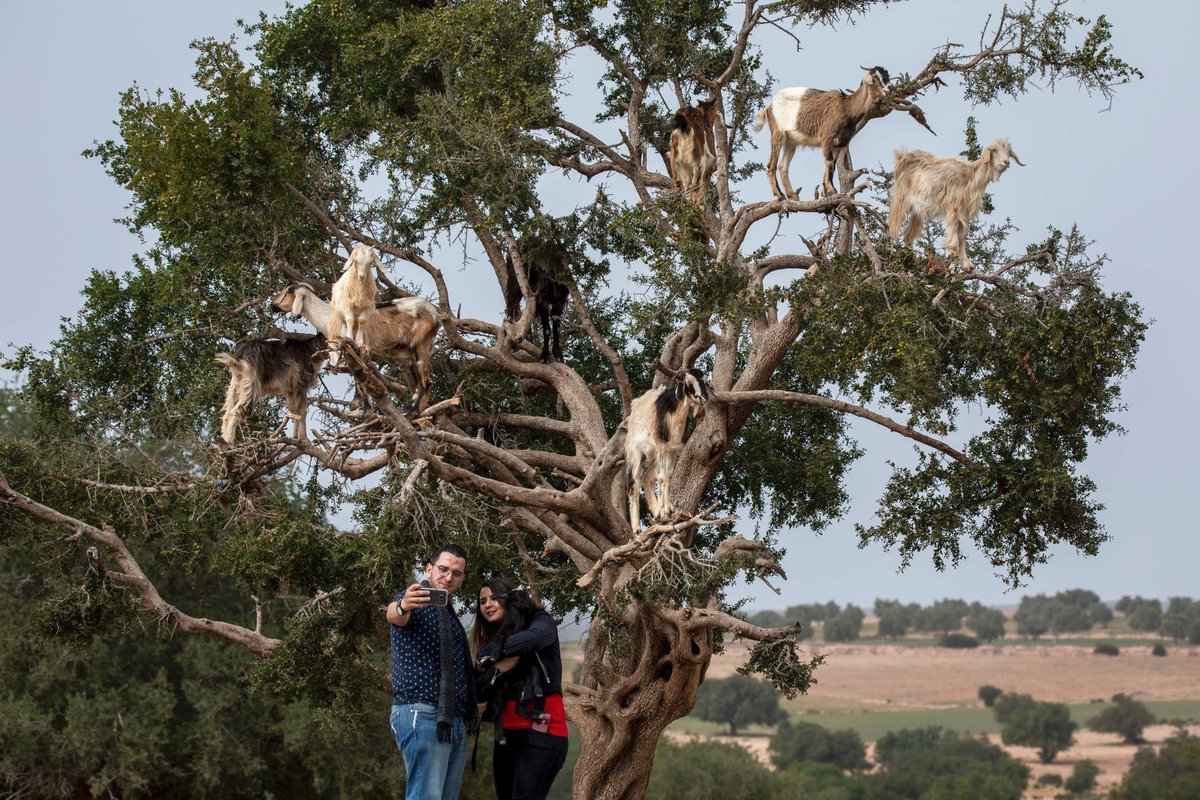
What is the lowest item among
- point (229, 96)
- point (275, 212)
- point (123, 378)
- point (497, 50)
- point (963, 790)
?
point (963, 790)

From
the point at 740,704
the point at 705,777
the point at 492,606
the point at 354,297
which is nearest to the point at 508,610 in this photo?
the point at 492,606

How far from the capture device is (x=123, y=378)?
1226 cm

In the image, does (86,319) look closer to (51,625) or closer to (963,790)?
(51,625)

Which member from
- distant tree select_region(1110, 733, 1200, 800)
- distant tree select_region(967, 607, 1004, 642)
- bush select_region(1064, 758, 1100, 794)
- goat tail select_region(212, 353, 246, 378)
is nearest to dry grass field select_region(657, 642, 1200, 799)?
distant tree select_region(967, 607, 1004, 642)

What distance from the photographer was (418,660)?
19.4 feet

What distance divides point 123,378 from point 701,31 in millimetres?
5921

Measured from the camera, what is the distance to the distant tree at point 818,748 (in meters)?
48.9

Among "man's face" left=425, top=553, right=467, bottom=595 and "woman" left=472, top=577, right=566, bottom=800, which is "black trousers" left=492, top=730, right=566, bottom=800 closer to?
"woman" left=472, top=577, right=566, bottom=800

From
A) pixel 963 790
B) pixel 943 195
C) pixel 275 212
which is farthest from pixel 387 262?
pixel 963 790

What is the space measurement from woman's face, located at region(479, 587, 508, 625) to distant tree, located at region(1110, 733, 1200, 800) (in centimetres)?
3254

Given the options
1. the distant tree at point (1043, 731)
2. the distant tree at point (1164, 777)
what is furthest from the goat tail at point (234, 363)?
the distant tree at point (1043, 731)

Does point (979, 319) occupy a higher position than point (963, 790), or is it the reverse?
point (979, 319)

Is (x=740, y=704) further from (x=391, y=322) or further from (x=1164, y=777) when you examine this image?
(x=391, y=322)

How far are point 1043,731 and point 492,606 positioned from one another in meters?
47.8
